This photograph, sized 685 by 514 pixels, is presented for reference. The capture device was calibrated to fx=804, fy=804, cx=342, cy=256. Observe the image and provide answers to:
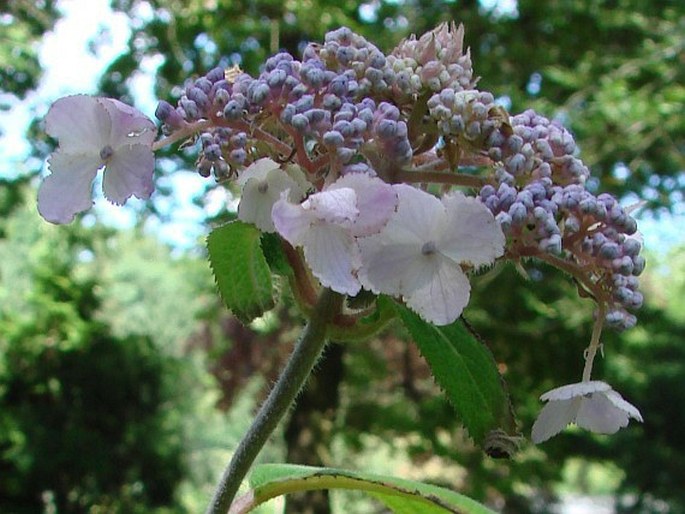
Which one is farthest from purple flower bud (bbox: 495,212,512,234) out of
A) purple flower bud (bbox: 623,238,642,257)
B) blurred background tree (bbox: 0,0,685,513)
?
blurred background tree (bbox: 0,0,685,513)

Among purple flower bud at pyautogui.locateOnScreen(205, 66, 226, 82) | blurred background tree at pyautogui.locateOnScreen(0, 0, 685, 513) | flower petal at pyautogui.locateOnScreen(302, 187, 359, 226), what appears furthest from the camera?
blurred background tree at pyautogui.locateOnScreen(0, 0, 685, 513)

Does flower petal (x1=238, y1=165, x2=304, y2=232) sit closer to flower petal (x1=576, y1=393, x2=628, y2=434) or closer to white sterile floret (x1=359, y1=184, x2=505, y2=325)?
white sterile floret (x1=359, y1=184, x2=505, y2=325)

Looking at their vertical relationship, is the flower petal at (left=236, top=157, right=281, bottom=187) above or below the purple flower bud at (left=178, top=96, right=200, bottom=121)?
below

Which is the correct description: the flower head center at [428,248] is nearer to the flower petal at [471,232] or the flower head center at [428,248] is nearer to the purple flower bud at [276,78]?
the flower petal at [471,232]

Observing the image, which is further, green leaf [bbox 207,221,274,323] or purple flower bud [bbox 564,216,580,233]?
green leaf [bbox 207,221,274,323]

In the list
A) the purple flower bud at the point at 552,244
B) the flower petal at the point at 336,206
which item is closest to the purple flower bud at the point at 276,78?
the flower petal at the point at 336,206

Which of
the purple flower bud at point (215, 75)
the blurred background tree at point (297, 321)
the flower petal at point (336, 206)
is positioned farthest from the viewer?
the blurred background tree at point (297, 321)

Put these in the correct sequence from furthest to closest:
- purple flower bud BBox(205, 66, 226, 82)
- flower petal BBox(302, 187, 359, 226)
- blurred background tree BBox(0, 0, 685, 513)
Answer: blurred background tree BBox(0, 0, 685, 513)
purple flower bud BBox(205, 66, 226, 82)
flower petal BBox(302, 187, 359, 226)

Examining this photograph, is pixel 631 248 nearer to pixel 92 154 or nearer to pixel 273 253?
pixel 273 253
